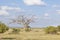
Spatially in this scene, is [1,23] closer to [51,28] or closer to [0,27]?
[0,27]

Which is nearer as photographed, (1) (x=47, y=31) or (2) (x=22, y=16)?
(1) (x=47, y=31)

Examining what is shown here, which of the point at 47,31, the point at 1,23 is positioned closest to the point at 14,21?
the point at 47,31

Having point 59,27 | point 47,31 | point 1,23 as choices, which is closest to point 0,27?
point 1,23

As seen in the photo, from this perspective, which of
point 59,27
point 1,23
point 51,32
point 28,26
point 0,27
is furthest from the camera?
point 28,26

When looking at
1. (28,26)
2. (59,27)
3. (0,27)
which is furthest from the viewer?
(28,26)

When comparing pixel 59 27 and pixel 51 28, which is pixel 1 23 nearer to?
pixel 51 28

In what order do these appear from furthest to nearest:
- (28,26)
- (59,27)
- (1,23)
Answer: (28,26)
(59,27)
(1,23)

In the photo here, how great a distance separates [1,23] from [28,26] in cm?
4740

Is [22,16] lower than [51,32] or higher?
higher

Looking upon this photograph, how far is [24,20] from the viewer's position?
4205 inches

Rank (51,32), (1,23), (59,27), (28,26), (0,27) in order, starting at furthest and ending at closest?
(28,26), (59,27), (51,32), (1,23), (0,27)

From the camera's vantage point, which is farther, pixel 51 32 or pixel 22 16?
pixel 22 16

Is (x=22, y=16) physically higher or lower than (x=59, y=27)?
higher

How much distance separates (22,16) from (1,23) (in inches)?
1888
